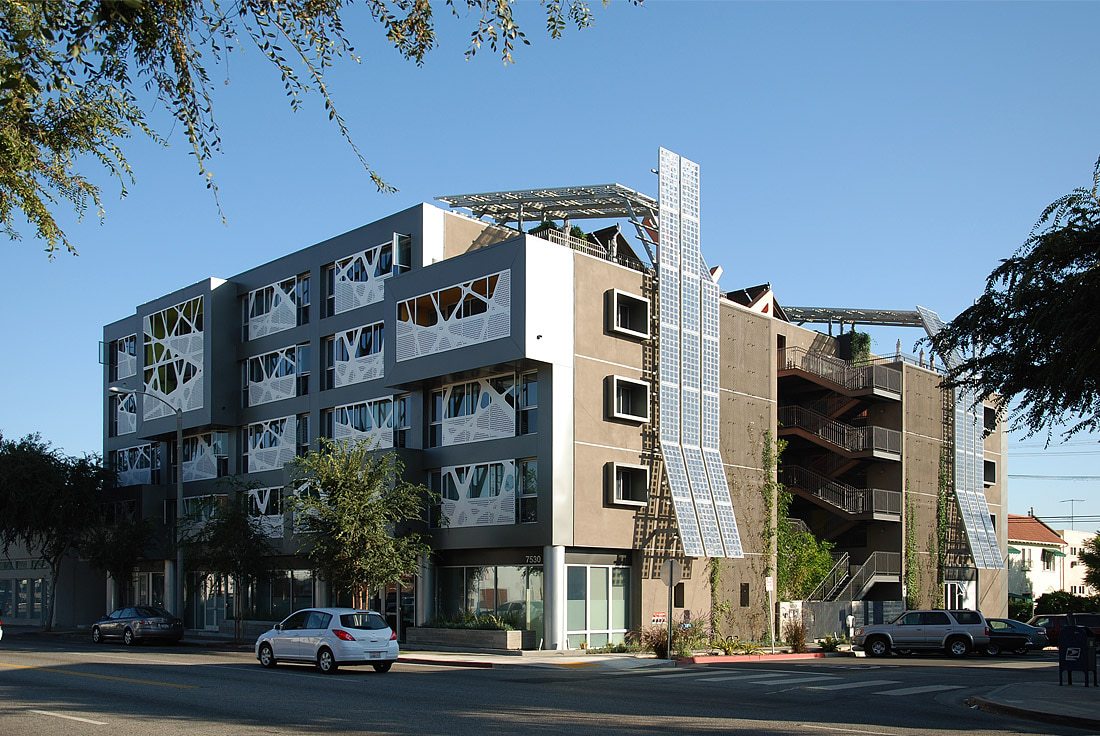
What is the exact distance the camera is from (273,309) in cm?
4794

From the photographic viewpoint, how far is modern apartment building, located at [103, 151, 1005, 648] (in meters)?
37.2

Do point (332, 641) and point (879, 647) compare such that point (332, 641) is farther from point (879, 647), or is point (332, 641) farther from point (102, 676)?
point (879, 647)

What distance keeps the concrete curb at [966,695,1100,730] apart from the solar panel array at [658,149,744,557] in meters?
19.0

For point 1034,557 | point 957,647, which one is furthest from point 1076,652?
point 1034,557

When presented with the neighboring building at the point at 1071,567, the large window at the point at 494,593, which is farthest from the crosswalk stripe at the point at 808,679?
the neighboring building at the point at 1071,567

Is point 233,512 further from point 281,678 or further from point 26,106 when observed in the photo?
point 26,106

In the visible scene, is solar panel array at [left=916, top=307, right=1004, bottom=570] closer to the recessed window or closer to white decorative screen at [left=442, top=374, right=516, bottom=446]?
the recessed window

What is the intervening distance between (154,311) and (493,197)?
19728 millimetres

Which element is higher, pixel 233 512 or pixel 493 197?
pixel 493 197

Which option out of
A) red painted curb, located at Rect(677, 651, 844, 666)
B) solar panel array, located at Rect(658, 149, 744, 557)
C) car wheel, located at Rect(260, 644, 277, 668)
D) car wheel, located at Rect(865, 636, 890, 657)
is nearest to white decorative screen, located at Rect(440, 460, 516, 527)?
solar panel array, located at Rect(658, 149, 744, 557)

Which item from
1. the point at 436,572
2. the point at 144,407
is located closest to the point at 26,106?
the point at 436,572

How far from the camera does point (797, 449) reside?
53500mm

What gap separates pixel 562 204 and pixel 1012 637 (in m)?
21.8

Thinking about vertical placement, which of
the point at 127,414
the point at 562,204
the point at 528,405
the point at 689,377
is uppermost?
the point at 562,204
